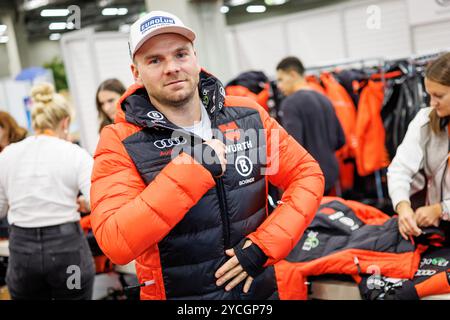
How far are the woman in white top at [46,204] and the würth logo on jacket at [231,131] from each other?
3.10 ft

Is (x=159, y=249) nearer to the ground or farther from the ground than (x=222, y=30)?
nearer to the ground

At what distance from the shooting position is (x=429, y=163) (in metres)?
1.76

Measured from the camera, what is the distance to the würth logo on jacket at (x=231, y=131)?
1383 millimetres

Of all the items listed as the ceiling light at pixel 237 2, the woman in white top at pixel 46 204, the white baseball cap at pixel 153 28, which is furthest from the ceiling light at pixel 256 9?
the white baseball cap at pixel 153 28

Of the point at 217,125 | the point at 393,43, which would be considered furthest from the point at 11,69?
the point at 217,125

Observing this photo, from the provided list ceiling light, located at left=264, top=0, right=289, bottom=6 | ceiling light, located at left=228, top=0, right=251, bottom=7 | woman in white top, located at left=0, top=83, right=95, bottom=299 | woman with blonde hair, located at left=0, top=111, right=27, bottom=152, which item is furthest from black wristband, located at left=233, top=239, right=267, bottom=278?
ceiling light, located at left=264, top=0, right=289, bottom=6

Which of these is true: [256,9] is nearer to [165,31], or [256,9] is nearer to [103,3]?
[103,3]

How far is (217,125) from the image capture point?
140 cm

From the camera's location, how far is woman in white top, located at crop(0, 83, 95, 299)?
84.8 inches

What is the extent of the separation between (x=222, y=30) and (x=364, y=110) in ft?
6.86

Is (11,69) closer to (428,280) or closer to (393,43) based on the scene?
(393,43)

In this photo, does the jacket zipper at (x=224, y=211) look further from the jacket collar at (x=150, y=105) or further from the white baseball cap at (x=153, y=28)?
the white baseball cap at (x=153, y=28)

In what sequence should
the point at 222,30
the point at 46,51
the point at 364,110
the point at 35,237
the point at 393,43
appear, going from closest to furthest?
the point at 35,237 < the point at 364,110 < the point at 393,43 < the point at 222,30 < the point at 46,51

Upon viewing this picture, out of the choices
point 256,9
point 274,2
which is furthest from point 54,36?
point 274,2
